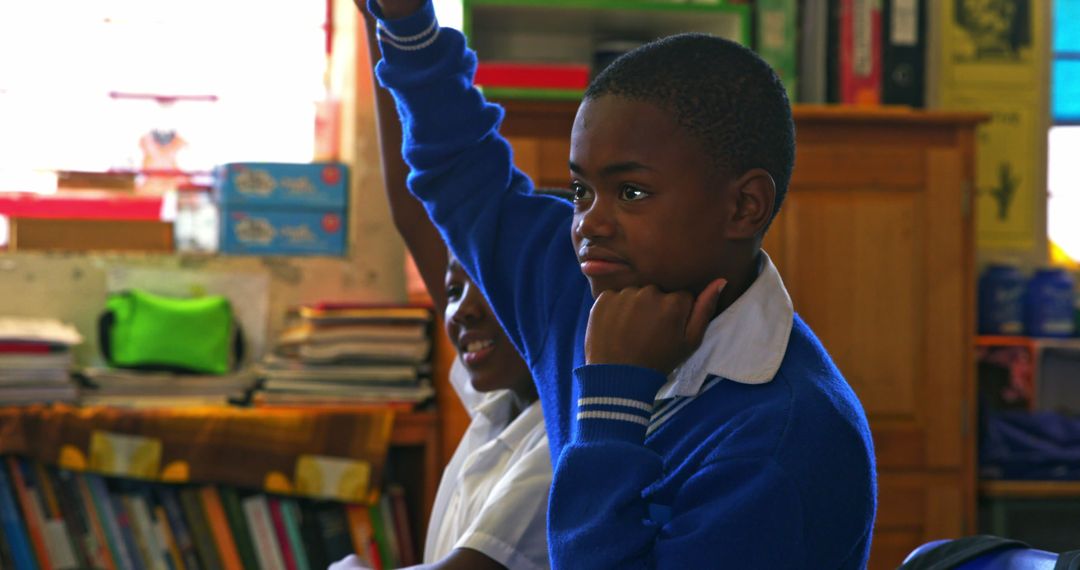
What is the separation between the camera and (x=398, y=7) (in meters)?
1.02

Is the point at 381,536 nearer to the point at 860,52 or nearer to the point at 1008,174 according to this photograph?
the point at 860,52

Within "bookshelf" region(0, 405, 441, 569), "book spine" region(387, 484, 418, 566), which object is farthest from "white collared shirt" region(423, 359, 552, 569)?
"book spine" region(387, 484, 418, 566)

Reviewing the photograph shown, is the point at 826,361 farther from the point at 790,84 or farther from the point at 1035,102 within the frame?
the point at 1035,102

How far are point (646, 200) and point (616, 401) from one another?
0.14 m

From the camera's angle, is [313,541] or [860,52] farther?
[860,52]

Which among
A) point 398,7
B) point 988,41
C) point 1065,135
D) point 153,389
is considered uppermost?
point 988,41

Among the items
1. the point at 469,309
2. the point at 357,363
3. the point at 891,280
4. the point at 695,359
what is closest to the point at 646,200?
the point at 695,359

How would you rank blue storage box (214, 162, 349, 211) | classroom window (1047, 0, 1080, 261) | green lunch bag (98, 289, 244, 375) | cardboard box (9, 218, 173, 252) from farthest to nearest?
1. classroom window (1047, 0, 1080, 261)
2. blue storage box (214, 162, 349, 211)
3. cardboard box (9, 218, 173, 252)
4. green lunch bag (98, 289, 244, 375)

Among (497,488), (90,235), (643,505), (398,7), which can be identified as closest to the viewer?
(643,505)

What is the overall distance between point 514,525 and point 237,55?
8.37 ft

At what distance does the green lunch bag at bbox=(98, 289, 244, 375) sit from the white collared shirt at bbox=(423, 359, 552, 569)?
1665mm

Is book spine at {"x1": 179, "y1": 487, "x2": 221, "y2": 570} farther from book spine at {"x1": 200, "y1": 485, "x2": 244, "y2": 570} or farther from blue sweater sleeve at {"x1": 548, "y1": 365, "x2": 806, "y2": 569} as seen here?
blue sweater sleeve at {"x1": 548, "y1": 365, "x2": 806, "y2": 569}

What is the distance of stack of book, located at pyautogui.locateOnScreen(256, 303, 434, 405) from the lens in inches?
112

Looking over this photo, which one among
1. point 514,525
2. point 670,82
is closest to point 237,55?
point 514,525
